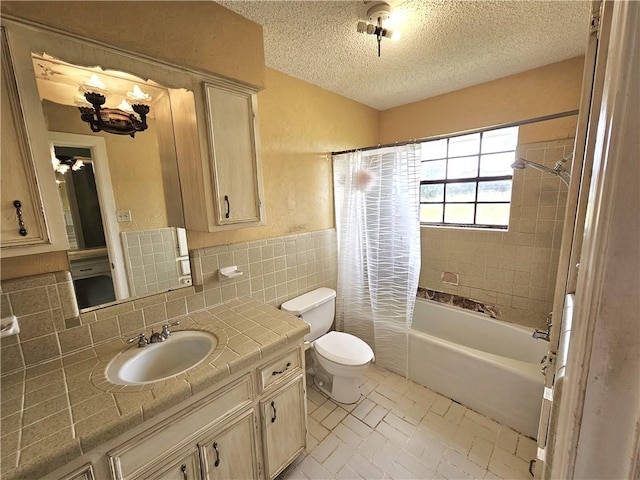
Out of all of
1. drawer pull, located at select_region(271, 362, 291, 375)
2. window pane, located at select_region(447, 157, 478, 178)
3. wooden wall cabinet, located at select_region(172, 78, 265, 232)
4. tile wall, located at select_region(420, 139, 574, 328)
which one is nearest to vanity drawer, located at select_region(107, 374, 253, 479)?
drawer pull, located at select_region(271, 362, 291, 375)

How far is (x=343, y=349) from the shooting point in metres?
1.94

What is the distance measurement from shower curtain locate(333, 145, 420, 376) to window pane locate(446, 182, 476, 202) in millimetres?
797

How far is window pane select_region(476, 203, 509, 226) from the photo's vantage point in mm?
2217

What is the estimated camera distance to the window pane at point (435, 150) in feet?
8.26

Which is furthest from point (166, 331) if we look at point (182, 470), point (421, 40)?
point (421, 40)

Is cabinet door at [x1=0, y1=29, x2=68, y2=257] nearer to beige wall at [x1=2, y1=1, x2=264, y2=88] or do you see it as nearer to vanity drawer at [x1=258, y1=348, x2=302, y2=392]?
beige wall at [x1=2, y1=1, x2=264, y2=88]

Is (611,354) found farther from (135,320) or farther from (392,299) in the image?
(392,299)

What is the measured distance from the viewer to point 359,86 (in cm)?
219

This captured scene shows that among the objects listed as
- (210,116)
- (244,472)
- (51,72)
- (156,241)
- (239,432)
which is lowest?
(244,472)

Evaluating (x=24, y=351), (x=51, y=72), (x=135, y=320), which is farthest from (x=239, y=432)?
(x=51, y=72)

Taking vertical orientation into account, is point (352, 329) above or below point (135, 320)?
below

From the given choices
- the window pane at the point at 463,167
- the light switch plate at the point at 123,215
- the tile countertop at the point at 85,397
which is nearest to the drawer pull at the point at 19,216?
the light switch plate at the point at 123,215

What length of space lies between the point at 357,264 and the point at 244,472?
61.1 inches

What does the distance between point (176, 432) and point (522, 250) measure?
248 centimetres
